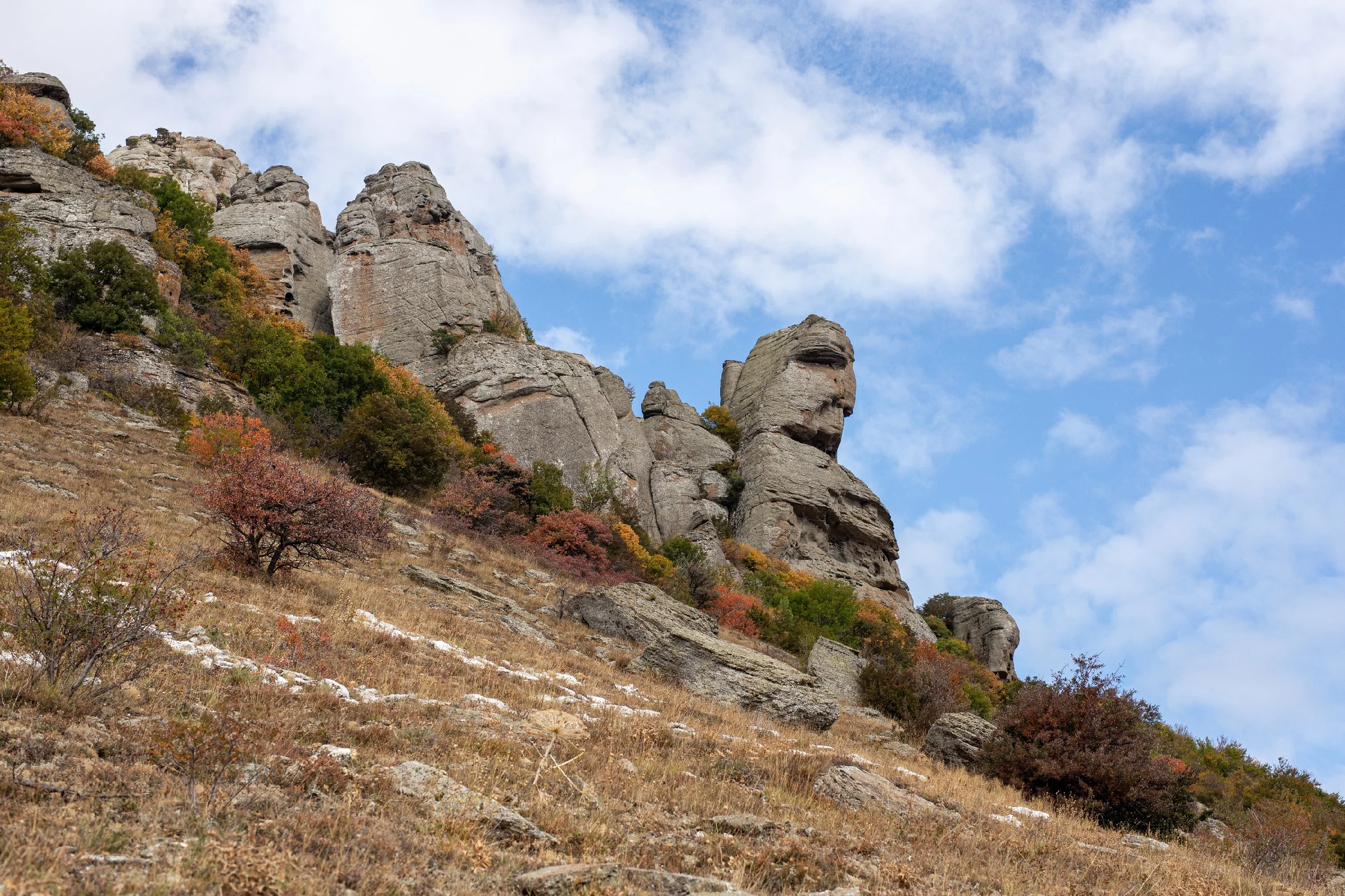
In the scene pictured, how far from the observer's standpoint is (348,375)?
34625 millimetres

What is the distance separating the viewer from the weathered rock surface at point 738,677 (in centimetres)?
1605

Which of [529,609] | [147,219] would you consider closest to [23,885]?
[529,609]

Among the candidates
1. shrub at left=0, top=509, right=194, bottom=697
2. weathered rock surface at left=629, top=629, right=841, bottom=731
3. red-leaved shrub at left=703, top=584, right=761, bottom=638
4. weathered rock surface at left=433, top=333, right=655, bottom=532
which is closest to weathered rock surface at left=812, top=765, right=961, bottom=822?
weathered rock surface at left=629, top=629, right=841, bottom=731

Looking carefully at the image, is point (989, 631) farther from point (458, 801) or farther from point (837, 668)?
point (458, 801)

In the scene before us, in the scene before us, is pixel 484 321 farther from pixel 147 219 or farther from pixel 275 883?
pixel 275 883

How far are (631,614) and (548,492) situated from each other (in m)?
14.3

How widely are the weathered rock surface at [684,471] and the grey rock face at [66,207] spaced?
25.0m

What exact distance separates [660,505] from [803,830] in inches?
1497

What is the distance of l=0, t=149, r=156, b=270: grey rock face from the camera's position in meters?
29.7

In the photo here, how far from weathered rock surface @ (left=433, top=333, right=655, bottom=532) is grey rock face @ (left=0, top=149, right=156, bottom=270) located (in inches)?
Answer: 541

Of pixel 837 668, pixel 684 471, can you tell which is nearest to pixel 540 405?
pixel 684 471

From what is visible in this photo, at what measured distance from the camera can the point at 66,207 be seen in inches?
1221

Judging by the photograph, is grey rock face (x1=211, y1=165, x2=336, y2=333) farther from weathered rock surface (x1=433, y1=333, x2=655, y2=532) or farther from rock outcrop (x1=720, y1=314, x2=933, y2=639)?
rock outcrop (x1=720, y1=314, x2=933, y2=639)

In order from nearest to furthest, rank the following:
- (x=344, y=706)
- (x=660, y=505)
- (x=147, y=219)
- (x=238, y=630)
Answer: (x=344, y=706)
(x=238, y=630)
(x=147, y=219)
(x=660, y=505)
